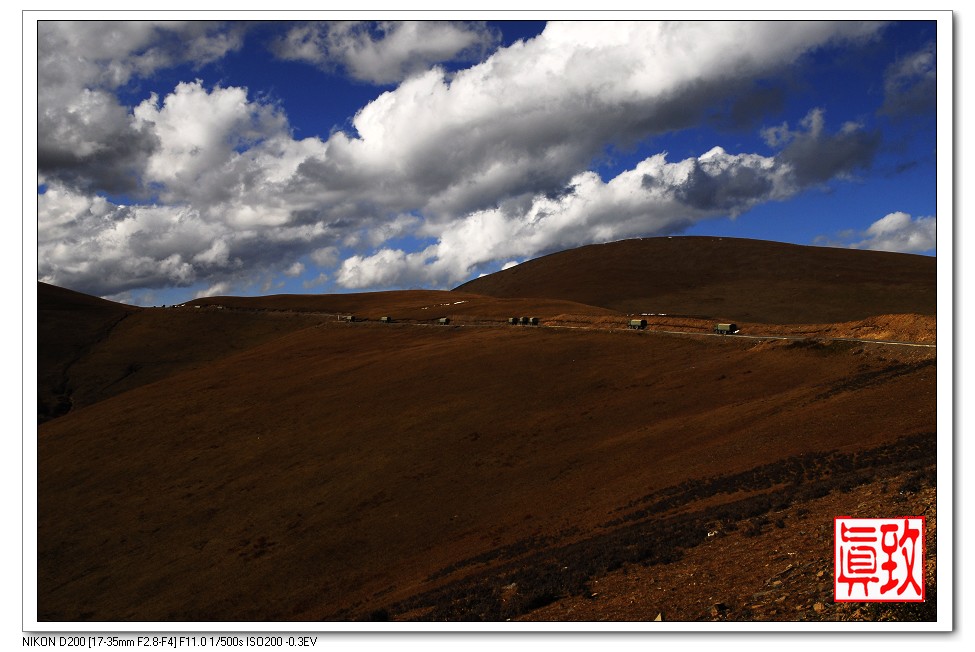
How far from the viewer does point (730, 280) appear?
5428 inches

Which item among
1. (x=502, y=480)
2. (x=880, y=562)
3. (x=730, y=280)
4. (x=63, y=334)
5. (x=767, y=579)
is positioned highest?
(x=730, y=280)

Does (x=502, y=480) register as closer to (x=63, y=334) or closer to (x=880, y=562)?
(x=880, y=562)

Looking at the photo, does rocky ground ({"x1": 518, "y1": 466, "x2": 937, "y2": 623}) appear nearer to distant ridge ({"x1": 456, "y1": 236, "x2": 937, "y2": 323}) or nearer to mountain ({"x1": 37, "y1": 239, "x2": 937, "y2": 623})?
mountain ({"x1": 37, "y1": 239, "x2": 937, "y2": 623})

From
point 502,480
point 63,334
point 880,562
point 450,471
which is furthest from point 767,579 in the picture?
point 63,334

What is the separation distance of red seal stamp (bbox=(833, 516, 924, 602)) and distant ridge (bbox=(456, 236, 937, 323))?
337 feet

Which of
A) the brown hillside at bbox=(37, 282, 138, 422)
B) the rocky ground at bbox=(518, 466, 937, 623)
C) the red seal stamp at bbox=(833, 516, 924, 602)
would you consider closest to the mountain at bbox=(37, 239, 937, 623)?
the rocky ground at bbox=(518, 466, 937, 623)

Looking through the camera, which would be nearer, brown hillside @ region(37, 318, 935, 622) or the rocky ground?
the rocky ground

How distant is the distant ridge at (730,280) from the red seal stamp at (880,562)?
103 meters

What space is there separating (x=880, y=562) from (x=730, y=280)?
446ft

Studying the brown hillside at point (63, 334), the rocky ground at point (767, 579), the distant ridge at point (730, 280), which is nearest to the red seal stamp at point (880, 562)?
the rocky ground at point (767, 579)

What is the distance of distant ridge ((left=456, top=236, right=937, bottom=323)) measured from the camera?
117 metres

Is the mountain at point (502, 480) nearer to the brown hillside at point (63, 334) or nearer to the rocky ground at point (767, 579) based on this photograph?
the rocky ground at point (767, 579)

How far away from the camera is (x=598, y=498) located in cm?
2325
